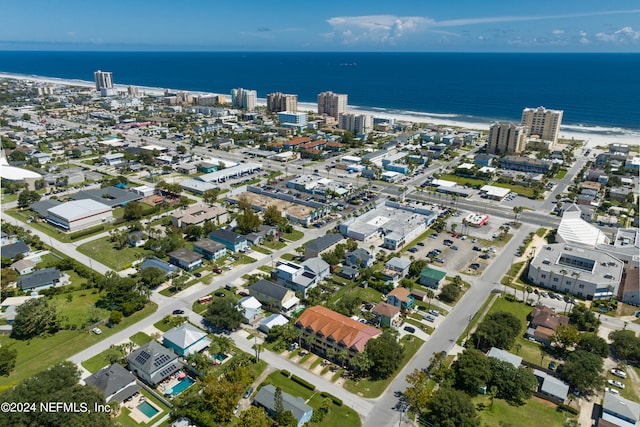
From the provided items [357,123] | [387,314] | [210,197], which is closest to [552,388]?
[387,314]

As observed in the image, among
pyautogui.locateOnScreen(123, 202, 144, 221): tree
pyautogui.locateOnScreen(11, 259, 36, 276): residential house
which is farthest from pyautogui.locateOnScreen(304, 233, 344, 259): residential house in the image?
pyautogui.locateOnScreen(11, 259, 36, 276): residential house

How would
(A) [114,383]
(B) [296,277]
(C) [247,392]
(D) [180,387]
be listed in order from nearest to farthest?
(A) [114,383] < (C) [247,392] < (D) [180,387] < (B) [296,277]

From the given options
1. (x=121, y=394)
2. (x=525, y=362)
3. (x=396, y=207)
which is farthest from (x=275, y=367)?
(x=396, y=207)

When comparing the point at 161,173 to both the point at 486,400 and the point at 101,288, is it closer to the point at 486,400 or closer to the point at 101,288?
the point at 101,288

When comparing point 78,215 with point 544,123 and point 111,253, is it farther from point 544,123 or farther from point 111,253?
point 544,123

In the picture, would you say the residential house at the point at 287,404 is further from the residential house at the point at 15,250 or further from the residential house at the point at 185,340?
the residential house at the point at 15,250

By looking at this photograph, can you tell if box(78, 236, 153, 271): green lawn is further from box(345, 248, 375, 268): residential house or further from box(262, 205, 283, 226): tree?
box(345, 248, 375, 268): residential house
